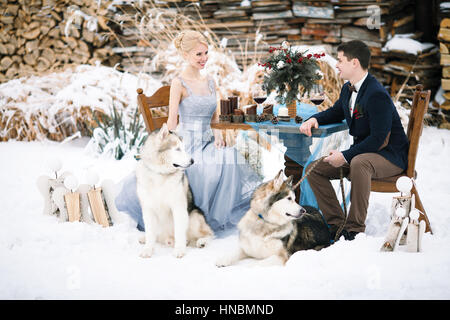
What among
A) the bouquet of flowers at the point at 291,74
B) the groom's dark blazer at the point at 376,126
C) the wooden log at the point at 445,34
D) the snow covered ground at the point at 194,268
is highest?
the wooden log at the point at 445,34

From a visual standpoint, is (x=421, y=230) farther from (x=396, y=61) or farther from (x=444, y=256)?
(x=396, y=61)

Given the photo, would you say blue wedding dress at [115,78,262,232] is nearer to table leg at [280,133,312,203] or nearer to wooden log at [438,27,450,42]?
table leg at [280,133,312,203]

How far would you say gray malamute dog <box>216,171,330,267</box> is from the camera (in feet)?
7.73

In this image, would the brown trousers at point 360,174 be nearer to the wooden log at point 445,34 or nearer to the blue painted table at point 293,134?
the blue painted table at point 293,134

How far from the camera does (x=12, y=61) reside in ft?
20.8

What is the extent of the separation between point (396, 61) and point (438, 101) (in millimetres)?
840

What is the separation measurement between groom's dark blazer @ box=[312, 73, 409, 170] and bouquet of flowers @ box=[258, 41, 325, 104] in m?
0.39

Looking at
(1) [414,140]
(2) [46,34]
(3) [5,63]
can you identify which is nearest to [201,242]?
(1) [414,140]

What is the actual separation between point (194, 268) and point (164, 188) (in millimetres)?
526

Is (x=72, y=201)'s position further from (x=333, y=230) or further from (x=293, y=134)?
(x=333, y=230)

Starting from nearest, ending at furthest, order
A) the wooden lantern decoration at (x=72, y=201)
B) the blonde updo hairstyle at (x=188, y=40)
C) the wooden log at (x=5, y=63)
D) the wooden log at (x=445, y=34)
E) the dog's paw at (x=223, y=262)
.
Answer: the dog's paw at (x=223, y=262), the blonde updo hairstyle at (x=188, y=40), the wooden lantern decoration at (x=72, y=201), the wooden log at (x=445, y=34), the wooden log at (x=5, y=63)

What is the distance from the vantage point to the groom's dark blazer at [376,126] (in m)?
2.63

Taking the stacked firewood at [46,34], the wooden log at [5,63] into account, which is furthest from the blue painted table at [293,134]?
the wooden log at [5,63]

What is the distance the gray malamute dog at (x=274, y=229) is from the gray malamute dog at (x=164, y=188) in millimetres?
385
